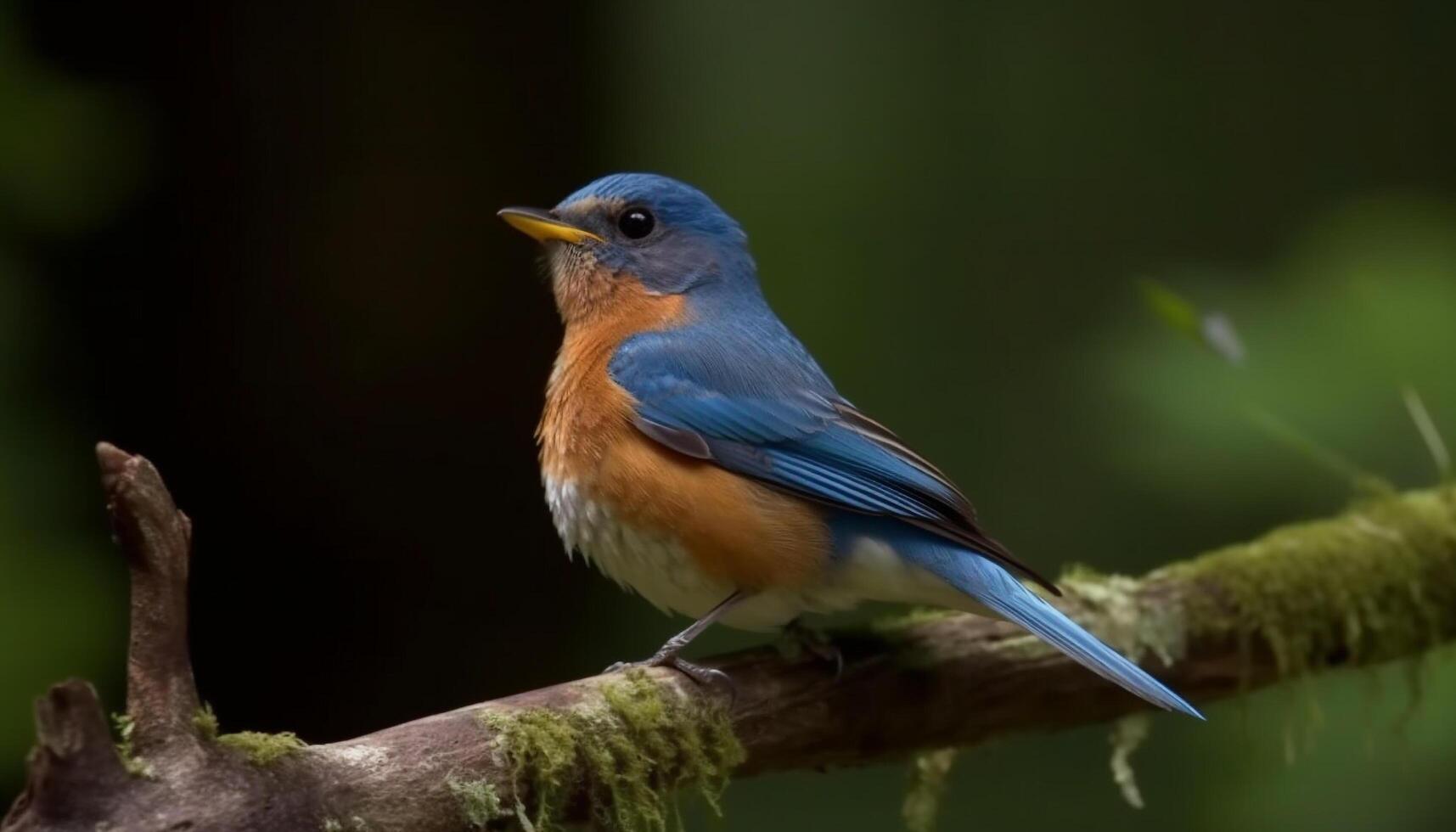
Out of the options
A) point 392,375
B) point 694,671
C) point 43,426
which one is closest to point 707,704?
point 694,671

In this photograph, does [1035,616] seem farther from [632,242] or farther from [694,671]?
[632,242]

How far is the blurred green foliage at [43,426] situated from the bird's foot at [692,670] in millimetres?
1510

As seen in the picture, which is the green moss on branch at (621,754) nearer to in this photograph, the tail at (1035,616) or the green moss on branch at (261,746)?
the green moss on branch at (261,746)

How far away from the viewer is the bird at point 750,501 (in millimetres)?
3480

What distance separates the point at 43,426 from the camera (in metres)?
4.08

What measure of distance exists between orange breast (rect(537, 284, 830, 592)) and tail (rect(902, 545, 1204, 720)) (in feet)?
0.86

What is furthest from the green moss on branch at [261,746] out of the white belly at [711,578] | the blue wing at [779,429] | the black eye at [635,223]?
the black eye at [635,223]

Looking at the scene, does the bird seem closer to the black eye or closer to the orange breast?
the orange breast

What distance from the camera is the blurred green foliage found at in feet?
12.6

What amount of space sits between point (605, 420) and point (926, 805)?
128cm

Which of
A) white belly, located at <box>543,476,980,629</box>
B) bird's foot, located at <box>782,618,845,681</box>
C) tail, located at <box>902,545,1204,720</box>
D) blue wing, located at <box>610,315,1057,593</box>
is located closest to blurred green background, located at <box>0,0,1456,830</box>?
blue wing, located at <box>610,315,1057,593</box>

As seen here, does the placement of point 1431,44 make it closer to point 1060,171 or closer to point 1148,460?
point 1060,171

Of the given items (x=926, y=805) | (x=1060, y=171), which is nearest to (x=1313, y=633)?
(x=926, y=805)

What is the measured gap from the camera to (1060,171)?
8.72 m
